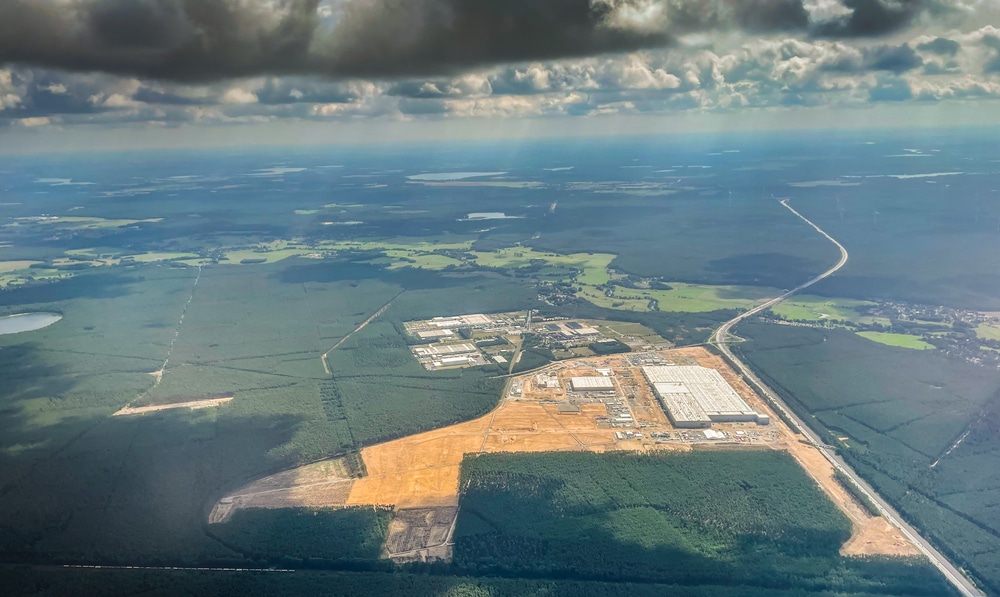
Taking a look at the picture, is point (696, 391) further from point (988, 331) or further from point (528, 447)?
point (988, 331)

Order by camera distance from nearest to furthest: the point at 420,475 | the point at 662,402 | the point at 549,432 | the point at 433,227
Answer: the point at 420,475
the point at 549,432
the point at 662,402
the point at 433,227

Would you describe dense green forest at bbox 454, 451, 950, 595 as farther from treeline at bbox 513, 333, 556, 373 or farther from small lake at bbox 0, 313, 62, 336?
small lake at bbox 0, 313, 62, 336

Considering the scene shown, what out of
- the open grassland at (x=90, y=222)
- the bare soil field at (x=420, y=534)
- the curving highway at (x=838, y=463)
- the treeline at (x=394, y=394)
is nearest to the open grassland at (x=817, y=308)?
the curving highway at (x=838, y=463)

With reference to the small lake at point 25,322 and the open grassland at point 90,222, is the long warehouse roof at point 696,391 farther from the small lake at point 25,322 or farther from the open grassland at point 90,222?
the open grassland at point 90,222

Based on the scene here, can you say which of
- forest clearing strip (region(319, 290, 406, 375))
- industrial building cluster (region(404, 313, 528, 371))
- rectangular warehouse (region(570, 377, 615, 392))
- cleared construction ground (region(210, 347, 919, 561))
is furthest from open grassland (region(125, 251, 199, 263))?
rectangular warehouse (region(570, 377, 615, 392))

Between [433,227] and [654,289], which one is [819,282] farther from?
[433,227]

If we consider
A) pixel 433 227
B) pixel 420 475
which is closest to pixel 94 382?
pixel 420 475

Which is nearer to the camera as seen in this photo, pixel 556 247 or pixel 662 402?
pixel 662 402
